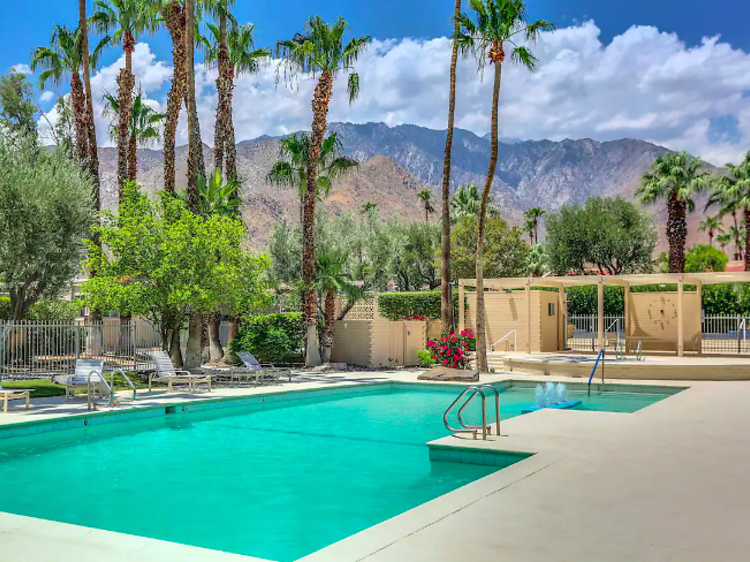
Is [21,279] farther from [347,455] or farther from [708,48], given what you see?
[708,48]

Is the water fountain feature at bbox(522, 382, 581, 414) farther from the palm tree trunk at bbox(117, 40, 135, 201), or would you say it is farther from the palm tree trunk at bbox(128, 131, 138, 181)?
the palm tree trunk at bbox(128, 131, 138, 181)

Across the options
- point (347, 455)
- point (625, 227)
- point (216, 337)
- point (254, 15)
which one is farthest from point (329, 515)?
point (625, 227)

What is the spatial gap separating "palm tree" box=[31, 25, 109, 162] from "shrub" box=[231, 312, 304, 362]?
8468 millimetres

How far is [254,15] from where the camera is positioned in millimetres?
28078

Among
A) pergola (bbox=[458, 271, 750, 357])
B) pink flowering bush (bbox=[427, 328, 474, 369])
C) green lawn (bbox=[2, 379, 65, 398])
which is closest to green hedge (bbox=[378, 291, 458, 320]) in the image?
pergola (bbox=[458, 271, 750, 357])

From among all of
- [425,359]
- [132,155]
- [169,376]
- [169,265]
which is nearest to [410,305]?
[425,359]

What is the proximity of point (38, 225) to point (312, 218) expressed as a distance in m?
7.93

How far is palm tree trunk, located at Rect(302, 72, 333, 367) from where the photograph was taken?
22.6 meters

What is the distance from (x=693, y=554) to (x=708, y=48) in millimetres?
129948

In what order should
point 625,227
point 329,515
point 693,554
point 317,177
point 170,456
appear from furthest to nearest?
point 625,227 → point 317,177 → point 170,456 → point 329,515 → point 693,554

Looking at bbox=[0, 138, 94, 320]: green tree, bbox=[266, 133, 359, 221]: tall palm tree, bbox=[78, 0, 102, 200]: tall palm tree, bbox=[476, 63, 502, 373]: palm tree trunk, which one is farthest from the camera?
bbox=[78, 0, 102, 200]: tall palm tree

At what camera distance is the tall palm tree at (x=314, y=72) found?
22.6 metres

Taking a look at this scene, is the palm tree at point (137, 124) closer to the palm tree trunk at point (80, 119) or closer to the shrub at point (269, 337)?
the palm tree trunk at point (80, 119)

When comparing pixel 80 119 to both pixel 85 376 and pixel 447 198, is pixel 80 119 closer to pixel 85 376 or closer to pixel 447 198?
pixel 447 198
